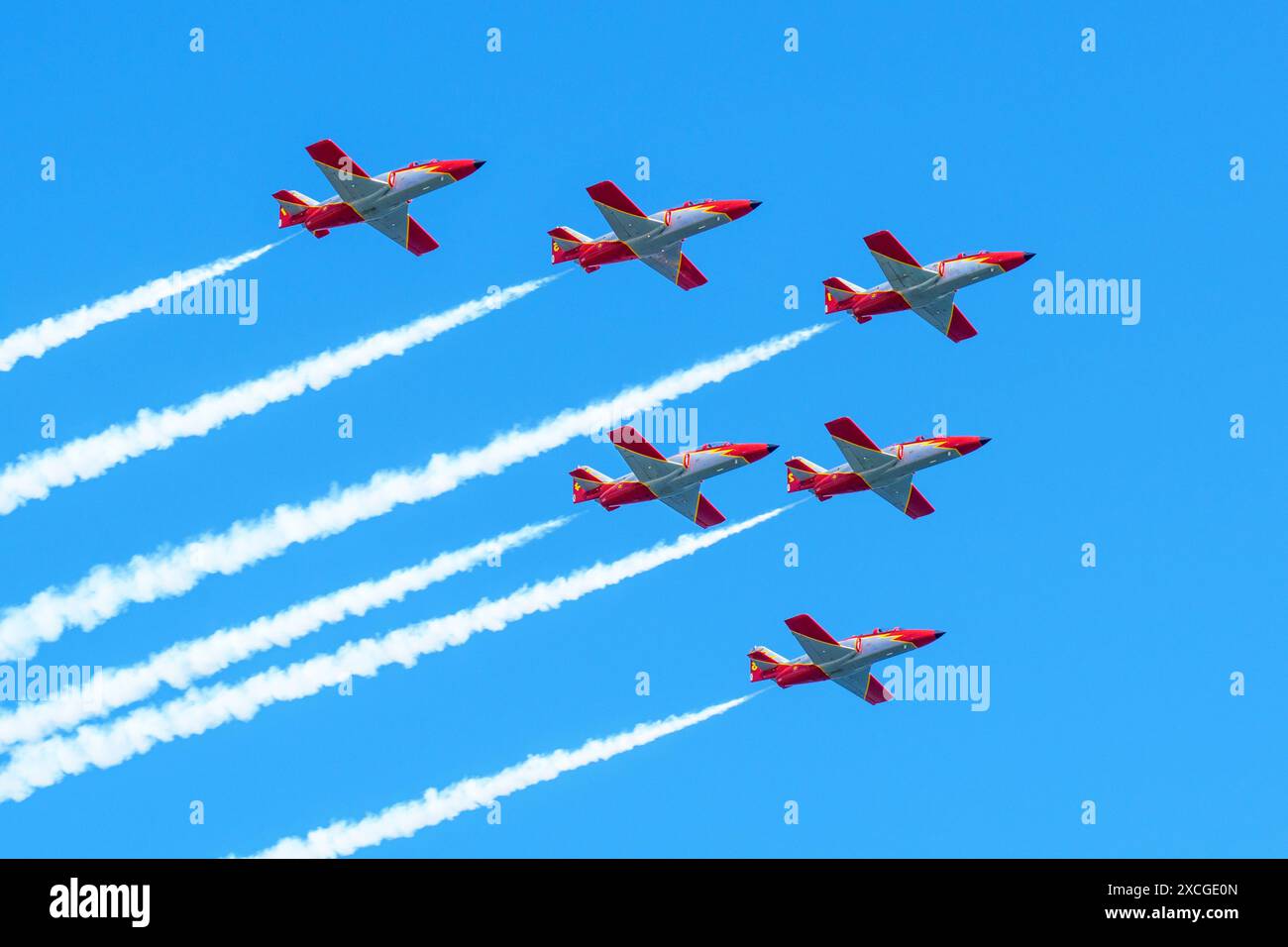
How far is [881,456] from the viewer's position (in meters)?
113

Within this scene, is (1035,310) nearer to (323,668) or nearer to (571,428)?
(571,428)

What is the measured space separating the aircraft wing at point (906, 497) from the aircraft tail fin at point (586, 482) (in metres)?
11.7

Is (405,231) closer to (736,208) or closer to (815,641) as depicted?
(736,208)

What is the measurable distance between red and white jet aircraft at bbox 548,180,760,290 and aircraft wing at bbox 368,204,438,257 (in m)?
5.26

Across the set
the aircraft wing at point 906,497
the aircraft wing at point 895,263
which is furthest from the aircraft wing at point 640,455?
the aircraft wing at point 895,263

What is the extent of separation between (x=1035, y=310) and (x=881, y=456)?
9.71 m

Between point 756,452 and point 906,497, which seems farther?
point 906,497

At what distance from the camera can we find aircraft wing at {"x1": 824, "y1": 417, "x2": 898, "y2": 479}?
11225cm

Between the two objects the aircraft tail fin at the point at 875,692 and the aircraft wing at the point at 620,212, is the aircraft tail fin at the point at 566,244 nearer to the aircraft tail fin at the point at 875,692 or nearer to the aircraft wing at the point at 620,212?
the aircraft wing at the point at 620,212

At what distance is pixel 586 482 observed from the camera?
11269cm

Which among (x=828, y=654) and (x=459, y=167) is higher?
(x=459, y=167)

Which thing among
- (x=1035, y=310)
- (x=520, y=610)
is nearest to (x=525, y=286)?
(x=520, y=610)

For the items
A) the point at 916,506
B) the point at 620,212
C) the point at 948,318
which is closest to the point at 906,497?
the point at 916,506

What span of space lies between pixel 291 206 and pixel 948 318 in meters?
27.8
